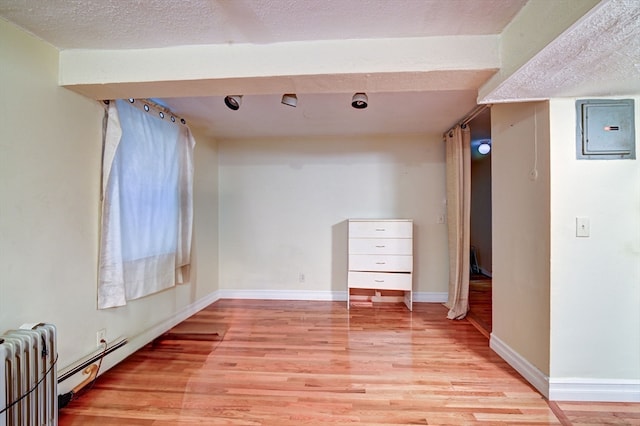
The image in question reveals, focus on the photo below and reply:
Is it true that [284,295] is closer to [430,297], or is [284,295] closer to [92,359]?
[430,297]

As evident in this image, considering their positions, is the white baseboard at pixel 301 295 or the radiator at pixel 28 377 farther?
the white baseboard at pixel 301 295

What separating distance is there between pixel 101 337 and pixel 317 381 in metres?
1.58

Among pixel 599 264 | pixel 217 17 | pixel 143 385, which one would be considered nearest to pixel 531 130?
pixel 599 264

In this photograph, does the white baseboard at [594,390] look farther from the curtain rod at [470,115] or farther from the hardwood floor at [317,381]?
the curtain rod at [470,115]

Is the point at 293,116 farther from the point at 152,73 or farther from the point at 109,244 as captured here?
the point at 109,244

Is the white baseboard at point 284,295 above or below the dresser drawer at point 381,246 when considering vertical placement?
below

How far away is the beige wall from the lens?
5.82 ft

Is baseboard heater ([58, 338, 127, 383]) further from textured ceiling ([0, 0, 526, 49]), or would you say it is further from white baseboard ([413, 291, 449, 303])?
white baseboard ([413, 291, 449, 303])

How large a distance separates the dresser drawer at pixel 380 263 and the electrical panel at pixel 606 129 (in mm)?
1966

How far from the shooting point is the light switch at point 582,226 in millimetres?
1695

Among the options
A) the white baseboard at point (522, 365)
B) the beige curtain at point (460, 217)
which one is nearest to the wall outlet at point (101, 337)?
the white baseboard at point (522, 365)

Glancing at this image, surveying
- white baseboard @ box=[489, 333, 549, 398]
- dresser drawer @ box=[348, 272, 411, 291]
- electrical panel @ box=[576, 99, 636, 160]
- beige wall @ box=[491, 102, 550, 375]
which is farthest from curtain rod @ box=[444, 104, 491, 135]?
white baseboard @ box=[489, 333, 549, 398]

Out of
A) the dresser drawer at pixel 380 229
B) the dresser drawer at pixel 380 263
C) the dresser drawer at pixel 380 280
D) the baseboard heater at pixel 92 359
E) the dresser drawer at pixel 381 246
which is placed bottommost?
the baseboard heater at pixel 92 359

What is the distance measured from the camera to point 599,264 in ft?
5.57
